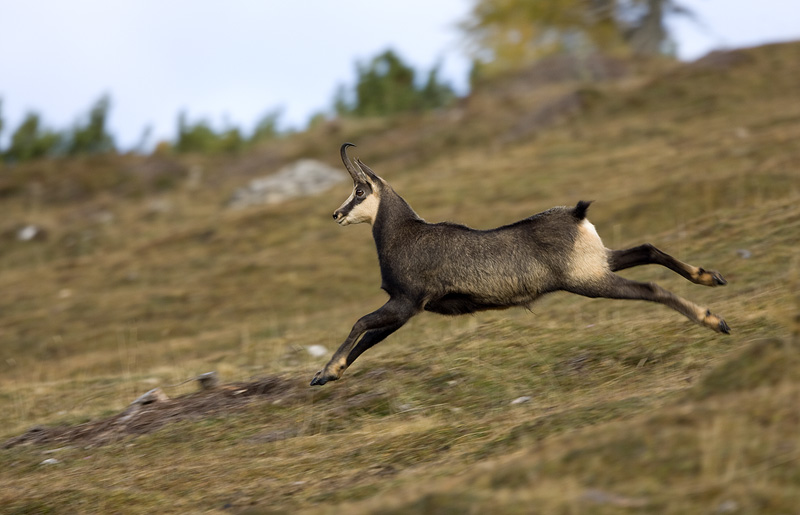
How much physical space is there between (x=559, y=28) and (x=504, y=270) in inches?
1453

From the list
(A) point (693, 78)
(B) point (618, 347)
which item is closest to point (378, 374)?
(B) point (618, 347)

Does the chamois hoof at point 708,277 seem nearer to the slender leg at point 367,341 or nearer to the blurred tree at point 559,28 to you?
the slender leg at point 367,341

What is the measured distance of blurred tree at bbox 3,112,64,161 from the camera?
40031mm

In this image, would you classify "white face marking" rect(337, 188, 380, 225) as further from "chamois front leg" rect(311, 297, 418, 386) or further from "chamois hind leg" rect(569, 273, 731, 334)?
"chamois hind leg" rect(569, 273, 731, 334)

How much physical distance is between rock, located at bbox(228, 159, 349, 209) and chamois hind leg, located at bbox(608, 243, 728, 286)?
20.9m

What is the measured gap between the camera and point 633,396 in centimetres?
656

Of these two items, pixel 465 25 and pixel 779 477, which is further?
pixel 465 25

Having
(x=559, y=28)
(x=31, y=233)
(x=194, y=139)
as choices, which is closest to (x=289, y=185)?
(x=31, y=233)

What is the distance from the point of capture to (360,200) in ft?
28.7

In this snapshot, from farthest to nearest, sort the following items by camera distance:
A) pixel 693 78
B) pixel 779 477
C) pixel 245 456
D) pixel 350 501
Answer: pixel 693 78 → pixel 245 456 → pixel 350 501 → pixel 779 477

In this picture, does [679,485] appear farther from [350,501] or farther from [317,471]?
[317,471]

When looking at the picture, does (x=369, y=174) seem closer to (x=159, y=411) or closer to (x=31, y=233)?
(x=159, y=411)

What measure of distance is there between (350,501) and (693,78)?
2772 centimetres

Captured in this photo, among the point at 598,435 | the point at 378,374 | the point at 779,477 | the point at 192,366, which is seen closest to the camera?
the point at 779,477
